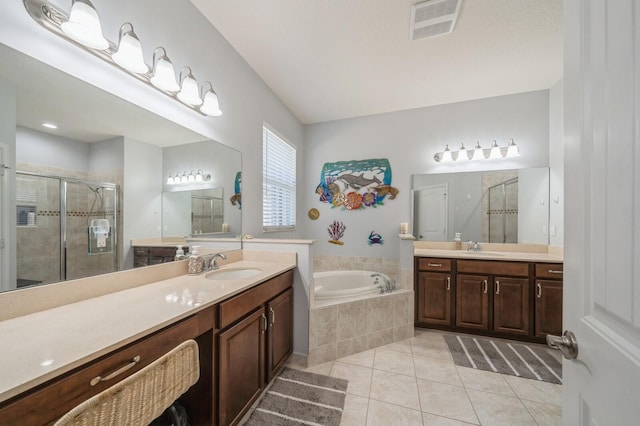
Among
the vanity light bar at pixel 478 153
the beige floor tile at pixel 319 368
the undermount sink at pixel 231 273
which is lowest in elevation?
the beige floor tile at pixel 319 368

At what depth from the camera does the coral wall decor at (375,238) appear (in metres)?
3.28

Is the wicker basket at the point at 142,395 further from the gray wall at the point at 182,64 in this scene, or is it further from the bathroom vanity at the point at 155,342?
the gray wall at the point at 182,64

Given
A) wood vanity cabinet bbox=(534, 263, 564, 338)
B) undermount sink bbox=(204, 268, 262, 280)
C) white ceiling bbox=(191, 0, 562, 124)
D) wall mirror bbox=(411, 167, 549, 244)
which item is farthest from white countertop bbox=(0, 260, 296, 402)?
wood vanity cabinet bbox=(534, 263, 564, 338)

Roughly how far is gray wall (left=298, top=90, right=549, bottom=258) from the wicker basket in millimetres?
2720

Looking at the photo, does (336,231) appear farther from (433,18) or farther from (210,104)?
(433,18)

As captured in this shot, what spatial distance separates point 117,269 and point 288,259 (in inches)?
43.5

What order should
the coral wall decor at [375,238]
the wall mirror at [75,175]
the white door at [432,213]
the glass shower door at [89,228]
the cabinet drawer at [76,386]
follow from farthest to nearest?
the coral wall decor at [375,238]
the white door at [432,213]
the glass shower door at [89,228]
the wall mirror at [75,175]
the cabinet drawer at [76,386]

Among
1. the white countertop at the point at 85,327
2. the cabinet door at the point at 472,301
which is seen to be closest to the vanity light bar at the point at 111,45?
the white countertop at the point at 85,327

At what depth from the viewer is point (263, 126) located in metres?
2.58

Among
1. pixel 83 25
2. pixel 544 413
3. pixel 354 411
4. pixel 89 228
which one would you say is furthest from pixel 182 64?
pixel 544 413

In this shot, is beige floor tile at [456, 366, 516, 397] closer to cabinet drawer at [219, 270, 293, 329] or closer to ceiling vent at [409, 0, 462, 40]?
cabinet drawer at [219, 270, 293, 329]

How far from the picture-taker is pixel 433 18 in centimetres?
174

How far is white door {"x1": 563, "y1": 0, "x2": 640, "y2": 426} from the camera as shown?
0.38 metres

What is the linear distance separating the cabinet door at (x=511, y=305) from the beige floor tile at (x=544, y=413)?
35.3 inches
